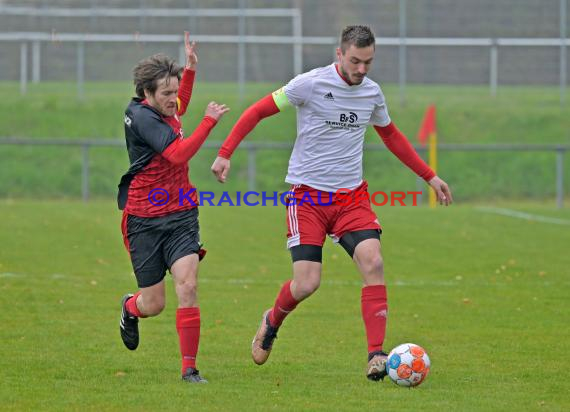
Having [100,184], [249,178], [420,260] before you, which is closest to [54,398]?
[420,260]

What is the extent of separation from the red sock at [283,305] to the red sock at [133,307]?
0.86 m

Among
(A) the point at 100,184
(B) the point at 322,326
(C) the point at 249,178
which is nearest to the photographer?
(B) the point at 322,326

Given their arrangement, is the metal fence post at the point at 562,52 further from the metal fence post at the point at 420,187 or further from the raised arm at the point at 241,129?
the raised arm at the point at 241,129

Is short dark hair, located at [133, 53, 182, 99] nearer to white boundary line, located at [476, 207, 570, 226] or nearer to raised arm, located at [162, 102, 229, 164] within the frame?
raised arm, located at [162, 102, 229, 164]

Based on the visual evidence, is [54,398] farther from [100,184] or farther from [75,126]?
[75,126]

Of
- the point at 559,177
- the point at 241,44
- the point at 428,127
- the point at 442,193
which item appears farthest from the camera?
the point at 241,44

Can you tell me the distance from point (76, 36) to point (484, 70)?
9.57 metres

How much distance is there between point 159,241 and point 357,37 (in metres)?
1.78

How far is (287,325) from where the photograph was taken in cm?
1026

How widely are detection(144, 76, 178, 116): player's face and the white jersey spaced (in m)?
0.78

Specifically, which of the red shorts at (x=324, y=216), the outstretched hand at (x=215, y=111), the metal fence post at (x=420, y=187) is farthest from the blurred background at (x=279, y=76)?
the outstretched hand at (x=215, y=111)

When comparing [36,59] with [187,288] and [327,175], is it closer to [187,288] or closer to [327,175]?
[327,175]

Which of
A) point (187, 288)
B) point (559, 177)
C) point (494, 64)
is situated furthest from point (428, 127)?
point (187, 288)

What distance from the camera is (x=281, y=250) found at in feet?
53.6
